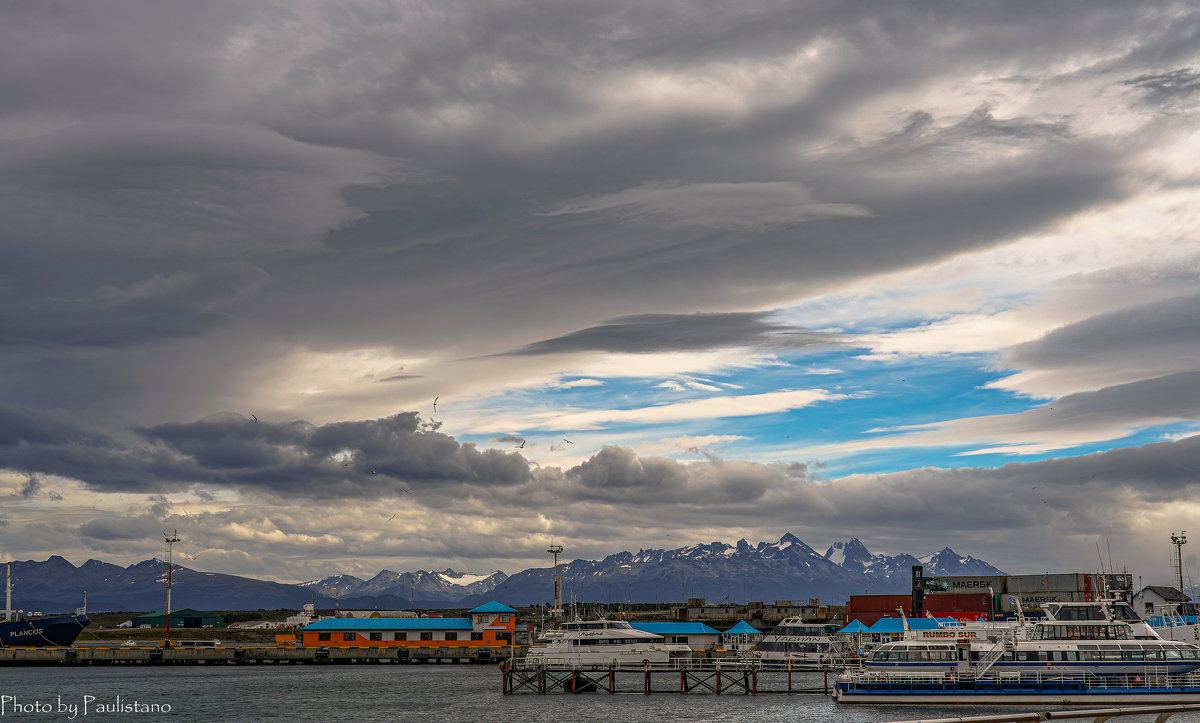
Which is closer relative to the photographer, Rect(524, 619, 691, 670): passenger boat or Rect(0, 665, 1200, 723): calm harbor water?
Rect(0, 665, 1200, 723): calm harbor water

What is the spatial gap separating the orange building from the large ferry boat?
3633cm

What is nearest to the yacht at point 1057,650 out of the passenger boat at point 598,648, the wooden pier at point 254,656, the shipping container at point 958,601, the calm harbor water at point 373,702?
the calm harbor water at point 373,702

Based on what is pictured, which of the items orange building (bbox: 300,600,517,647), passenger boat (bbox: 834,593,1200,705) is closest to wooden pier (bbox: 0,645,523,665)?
orange building (bbox: 300,600,517,647)

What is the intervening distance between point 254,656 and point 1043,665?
107 meters

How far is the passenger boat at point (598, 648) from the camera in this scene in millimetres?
92062

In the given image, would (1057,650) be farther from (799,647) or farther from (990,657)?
(799,647)

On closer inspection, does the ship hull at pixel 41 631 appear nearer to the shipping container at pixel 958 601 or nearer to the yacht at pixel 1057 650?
the yacht at pixel 1057 650

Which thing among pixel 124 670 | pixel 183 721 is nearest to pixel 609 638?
pixel 183 721

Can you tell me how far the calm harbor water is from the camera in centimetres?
7181

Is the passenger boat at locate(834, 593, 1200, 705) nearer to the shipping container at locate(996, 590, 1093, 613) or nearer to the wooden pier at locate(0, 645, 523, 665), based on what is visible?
the wooden pier at locate(0, 645, 523, 665)

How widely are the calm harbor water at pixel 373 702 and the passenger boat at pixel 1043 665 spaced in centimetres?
154

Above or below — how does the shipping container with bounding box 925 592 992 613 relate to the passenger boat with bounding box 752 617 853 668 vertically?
above

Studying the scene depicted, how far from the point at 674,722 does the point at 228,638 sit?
152 meters

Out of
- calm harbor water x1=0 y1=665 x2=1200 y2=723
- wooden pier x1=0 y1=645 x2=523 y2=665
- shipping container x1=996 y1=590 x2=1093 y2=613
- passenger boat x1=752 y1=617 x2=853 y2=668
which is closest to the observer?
calm harbor water x1=0 y1=665 x2=1200 y2=723
